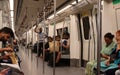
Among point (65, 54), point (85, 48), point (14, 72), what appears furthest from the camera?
point (65, 54)

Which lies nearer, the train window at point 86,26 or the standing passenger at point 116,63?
the standing passenger at point 116,63

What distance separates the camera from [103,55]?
19.7 ft

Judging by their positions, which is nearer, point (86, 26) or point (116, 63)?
point (116, 63)

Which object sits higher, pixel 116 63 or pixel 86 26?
pixel 86 26

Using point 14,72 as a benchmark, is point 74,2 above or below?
Answer: above

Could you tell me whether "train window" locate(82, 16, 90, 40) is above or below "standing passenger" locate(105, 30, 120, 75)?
above

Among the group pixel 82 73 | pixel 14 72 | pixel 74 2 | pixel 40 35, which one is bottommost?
pixel 82 73

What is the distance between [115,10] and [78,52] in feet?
11.8

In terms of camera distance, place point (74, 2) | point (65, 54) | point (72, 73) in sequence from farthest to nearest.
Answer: point (65, 54) → point (74, 2) → point (72, 73)

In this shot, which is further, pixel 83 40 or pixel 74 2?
pixel 83 40

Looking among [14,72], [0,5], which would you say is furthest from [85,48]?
[14,72]

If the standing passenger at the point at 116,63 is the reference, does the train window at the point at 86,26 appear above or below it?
above

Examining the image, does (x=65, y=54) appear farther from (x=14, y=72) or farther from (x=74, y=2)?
(x=14, y=72)

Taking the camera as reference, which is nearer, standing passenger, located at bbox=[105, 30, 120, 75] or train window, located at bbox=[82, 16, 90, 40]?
standing passenger, located at bbox=[105, 30, 120, 75]
